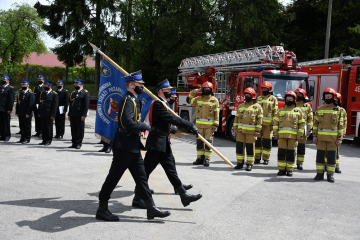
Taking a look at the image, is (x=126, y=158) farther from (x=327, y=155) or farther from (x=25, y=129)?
(x=25, y=129)

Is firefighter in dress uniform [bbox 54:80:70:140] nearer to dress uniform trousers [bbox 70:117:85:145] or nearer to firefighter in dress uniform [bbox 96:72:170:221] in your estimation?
dress uniform trousers [bbox 70:117:85:145]

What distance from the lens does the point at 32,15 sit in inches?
1697

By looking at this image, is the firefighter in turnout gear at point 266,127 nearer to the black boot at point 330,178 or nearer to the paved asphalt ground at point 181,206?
the paved asphalt ground at point 181,206

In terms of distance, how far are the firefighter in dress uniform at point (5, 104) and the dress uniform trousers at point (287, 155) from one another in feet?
28.1

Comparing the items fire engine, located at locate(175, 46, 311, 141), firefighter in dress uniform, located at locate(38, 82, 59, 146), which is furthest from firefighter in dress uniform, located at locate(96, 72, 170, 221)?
fire engine, located at locate(175, 46, 311, 141)

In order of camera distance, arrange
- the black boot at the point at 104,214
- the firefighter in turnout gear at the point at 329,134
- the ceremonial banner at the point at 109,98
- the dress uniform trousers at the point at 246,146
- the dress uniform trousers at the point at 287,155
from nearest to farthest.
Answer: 1. the black boot at the point at 104,214
2. the ceremonial banner at the point at 109,98
3. the firefighter in turnout gear at the point at 329,134
4. the dress uniform trousers at the point at 287,155
5. the dress uniform trousers at the point at 246,146

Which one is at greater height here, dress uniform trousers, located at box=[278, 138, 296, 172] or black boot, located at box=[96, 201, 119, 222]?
dress uniform trousers, located at box=[278, 138, 296, 172]

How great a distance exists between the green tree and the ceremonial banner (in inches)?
1418

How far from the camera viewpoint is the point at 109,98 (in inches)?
313

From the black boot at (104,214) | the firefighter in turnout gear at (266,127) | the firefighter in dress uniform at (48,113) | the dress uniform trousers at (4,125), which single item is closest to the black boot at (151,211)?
the black boot at (104,214)

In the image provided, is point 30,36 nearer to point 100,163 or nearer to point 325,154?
point 100,163

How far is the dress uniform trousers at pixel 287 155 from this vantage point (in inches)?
342

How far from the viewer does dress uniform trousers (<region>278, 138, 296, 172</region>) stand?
869cm

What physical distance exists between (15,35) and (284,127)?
129 ft
